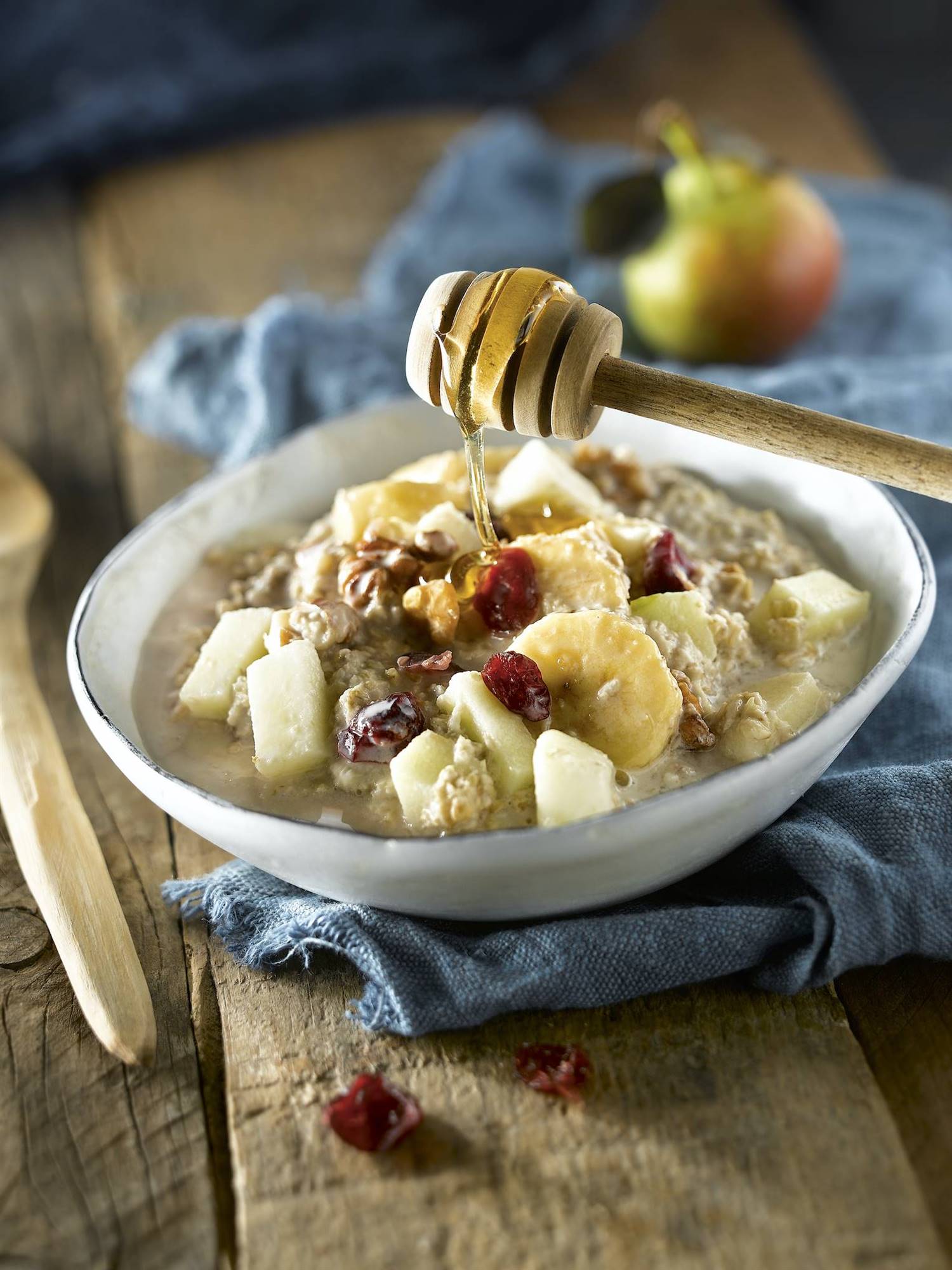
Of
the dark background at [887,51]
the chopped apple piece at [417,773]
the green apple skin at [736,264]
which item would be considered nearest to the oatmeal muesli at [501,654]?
the chopped apple piece at [417,773]

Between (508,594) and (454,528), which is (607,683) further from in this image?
(454,528)

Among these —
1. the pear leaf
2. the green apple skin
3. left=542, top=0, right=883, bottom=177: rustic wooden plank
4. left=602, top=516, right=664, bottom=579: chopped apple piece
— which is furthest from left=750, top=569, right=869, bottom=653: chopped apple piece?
left=542, top=0, right=883, bottom=177: rustic wooden plank

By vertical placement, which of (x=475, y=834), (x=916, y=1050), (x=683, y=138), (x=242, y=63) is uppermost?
(x=683, y=138)

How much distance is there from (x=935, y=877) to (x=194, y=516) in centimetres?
145

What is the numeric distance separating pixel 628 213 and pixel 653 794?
2057 mm

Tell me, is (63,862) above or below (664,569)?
below

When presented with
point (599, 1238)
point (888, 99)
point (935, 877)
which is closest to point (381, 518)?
point (935, 877)

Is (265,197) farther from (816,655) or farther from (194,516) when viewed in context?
(816,655)

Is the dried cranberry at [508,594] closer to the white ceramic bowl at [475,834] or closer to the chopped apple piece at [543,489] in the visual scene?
the chopped apple piece at [543,489]

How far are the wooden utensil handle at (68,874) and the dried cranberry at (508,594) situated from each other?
0.73m

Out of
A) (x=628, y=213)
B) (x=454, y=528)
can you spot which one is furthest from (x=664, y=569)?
Result: (x=628, y=213)

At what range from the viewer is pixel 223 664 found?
218cm

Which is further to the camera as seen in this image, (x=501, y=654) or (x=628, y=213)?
(x=628, y=213)

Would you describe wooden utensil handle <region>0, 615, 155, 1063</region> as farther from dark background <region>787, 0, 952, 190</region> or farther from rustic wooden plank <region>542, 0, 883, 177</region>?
dark background <region>787, 0, 952, 190</region>
